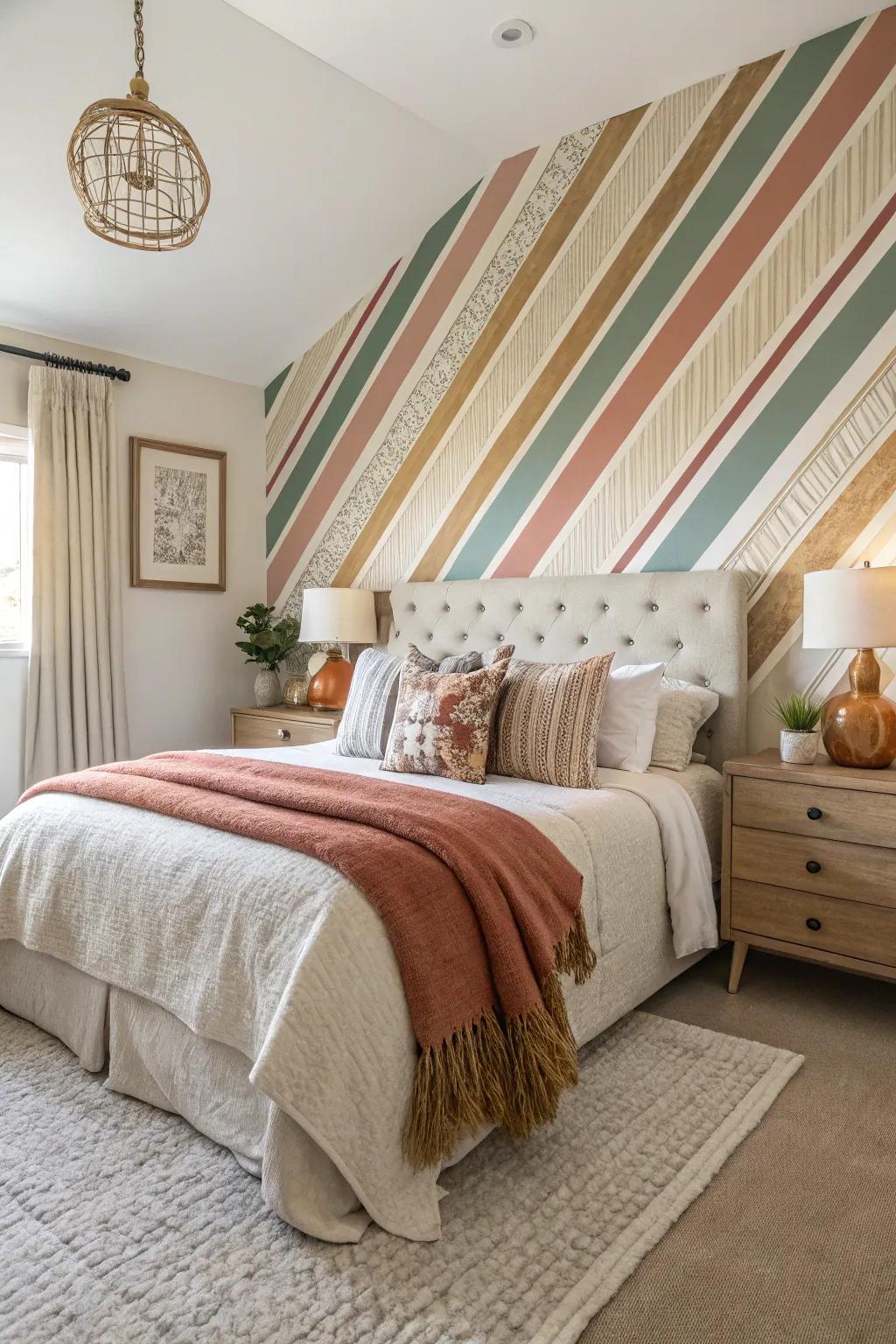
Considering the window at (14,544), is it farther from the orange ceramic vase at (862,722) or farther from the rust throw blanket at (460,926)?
the orange ceramic vase at (862,722)

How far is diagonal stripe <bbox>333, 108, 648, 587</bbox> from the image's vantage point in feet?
11.2

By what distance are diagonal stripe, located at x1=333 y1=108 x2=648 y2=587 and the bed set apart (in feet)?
4.30

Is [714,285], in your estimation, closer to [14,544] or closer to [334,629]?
[334,629]

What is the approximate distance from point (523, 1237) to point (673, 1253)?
0.26m

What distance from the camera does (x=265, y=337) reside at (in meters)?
4.38

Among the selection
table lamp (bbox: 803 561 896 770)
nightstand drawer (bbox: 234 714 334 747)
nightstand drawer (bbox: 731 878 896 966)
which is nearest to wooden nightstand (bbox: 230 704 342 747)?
nightstand drawer (bbox: 234 714 334 747)

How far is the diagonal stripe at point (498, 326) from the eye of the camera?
Result: 11.2 feet

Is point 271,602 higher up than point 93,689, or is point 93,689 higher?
point 271,602

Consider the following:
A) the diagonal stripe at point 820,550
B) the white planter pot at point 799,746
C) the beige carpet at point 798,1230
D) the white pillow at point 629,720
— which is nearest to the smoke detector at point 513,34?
the diagonal stripe at point 820,550

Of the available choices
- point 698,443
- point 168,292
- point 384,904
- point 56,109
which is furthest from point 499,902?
point 168,292

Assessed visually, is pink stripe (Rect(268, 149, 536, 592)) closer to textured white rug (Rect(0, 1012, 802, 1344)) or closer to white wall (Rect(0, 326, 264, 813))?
white wall (Rect(0, 326, 264, 813))

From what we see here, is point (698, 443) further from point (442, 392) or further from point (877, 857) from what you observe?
point (877, 857)

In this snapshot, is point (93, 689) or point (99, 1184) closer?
point (99, 1184)

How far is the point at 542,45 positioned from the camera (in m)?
2.96
